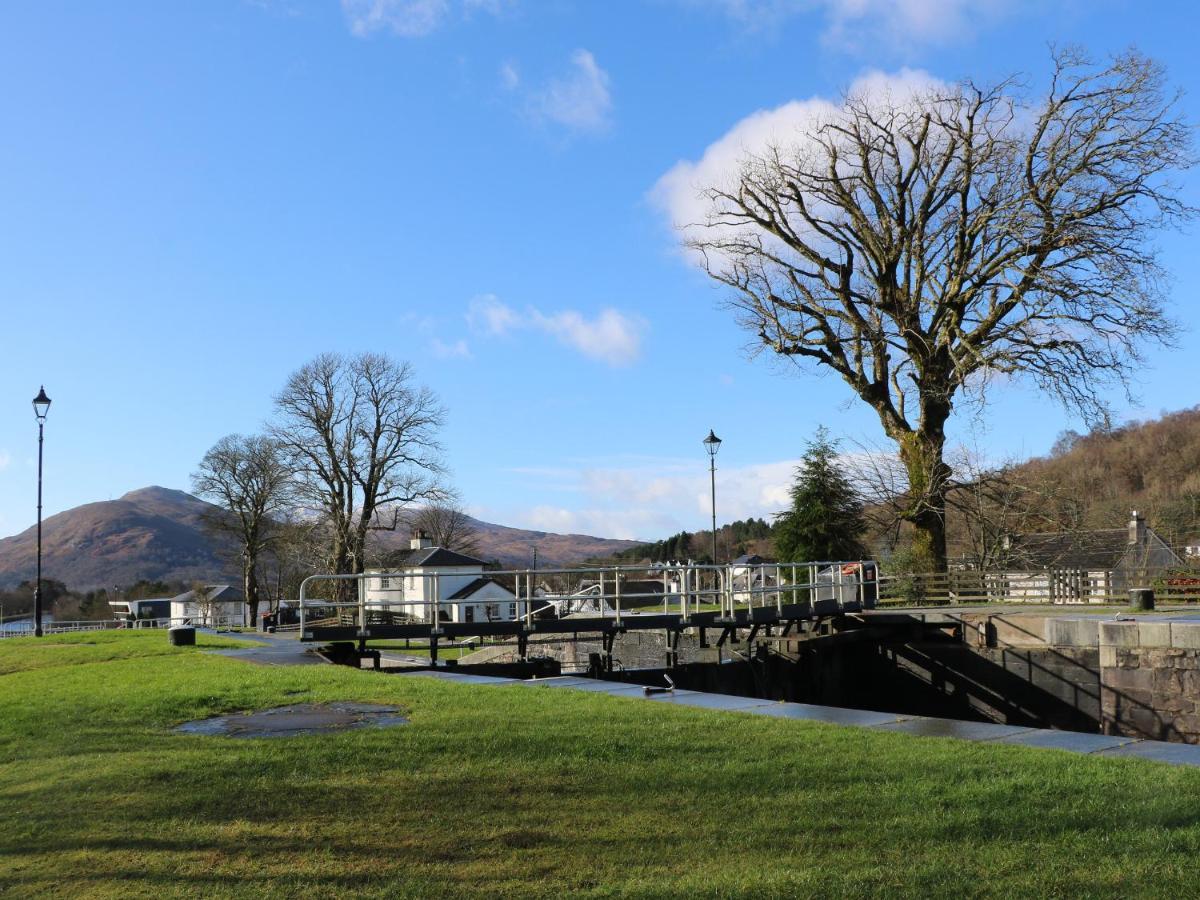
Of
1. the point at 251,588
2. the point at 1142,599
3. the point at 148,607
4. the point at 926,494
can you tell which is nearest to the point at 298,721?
the point at 1142,599

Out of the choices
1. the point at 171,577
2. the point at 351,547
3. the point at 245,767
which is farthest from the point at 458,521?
the point at 171,577

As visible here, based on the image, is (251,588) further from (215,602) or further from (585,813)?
(585,813)

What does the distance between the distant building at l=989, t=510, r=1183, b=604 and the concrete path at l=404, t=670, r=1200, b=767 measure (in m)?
21.3

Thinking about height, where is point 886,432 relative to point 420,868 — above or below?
above

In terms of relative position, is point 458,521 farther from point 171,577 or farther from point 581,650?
point 171,577

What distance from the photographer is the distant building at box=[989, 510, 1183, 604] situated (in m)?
29.3

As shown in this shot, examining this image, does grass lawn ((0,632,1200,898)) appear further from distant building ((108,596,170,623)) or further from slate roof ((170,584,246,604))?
slate roof ((170,584,246,604))

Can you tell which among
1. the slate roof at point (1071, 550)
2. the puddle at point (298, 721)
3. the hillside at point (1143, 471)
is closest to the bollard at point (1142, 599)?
the slate roof at point (1071, 550)

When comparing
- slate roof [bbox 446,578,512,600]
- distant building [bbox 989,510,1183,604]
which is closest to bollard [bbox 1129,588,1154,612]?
distant building [bbox 989,510,1183,604]

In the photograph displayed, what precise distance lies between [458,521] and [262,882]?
303ft

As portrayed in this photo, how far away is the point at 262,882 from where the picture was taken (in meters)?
5.01

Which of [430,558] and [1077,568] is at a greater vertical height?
[430,558]

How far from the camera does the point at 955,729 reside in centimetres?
877

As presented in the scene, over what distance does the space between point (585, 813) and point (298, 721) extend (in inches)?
188
